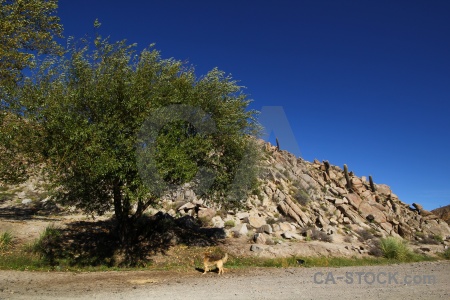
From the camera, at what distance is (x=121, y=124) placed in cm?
1564

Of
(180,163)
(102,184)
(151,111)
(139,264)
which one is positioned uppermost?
(151,111)

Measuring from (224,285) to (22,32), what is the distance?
585 inches

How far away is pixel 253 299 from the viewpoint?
1059 centimetres

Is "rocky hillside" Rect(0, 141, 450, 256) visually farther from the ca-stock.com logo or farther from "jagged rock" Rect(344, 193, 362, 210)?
the ca-stock.com logo

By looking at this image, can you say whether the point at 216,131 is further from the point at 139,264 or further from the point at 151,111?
the point at 139,264

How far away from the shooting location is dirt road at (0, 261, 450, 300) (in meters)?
11.0

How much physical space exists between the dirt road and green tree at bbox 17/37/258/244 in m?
4.02

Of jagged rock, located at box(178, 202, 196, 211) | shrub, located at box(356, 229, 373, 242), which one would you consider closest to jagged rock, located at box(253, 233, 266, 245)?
jagged rock, located at box(178, 202, 196, 211)

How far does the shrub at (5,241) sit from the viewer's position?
59.3 feet

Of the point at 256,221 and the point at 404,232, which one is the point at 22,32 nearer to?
the point at 256,221

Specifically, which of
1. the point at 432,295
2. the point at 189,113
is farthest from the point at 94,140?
the point at 432,295

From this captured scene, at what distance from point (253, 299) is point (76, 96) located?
1243 centimetres

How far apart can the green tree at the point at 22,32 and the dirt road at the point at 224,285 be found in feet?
30.6

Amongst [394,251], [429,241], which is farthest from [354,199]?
[394,251]
